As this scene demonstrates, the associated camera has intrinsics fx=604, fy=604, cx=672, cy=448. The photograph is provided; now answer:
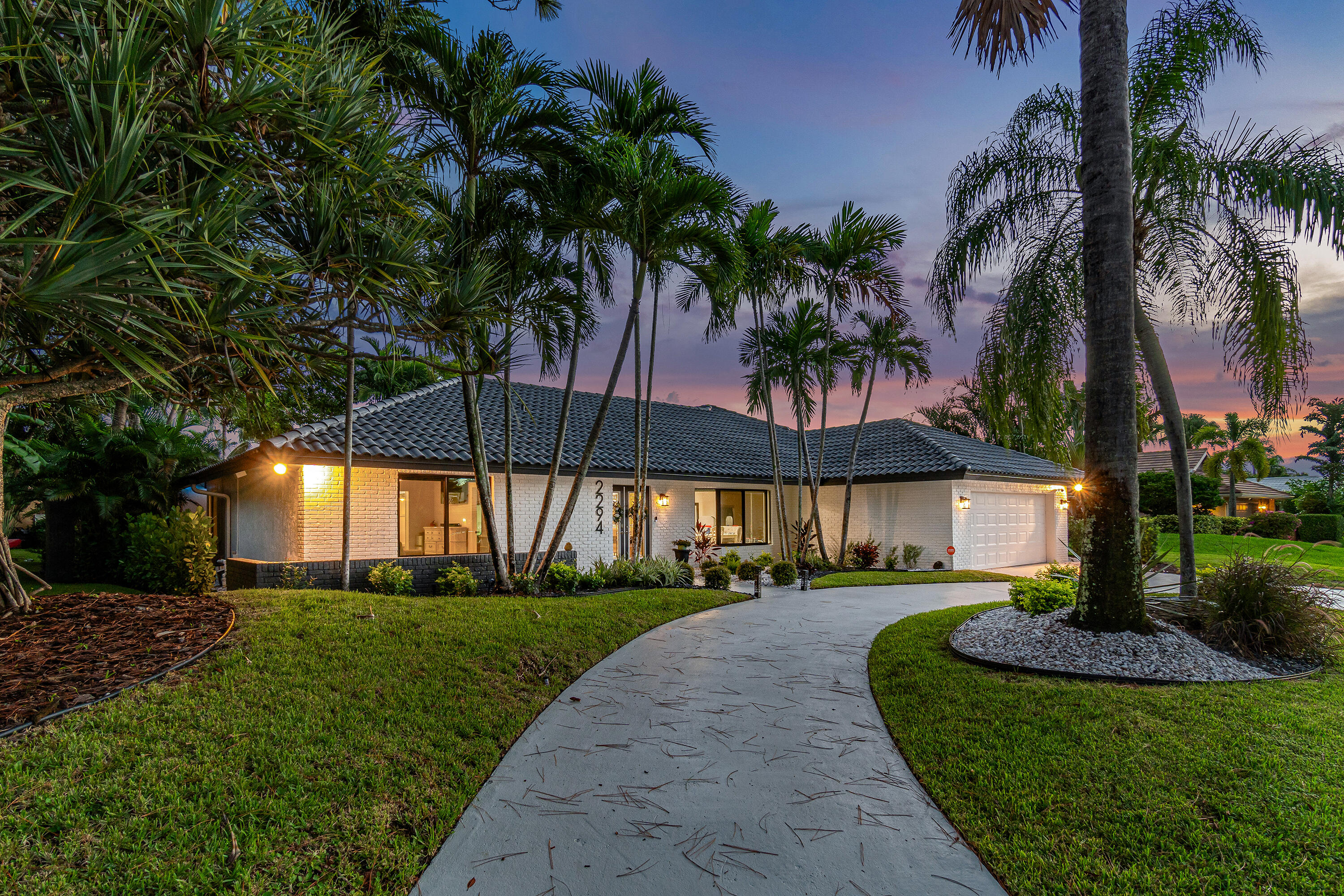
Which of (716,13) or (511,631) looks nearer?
(511,631)

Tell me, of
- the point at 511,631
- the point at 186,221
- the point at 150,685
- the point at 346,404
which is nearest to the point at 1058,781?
the point at 511,631

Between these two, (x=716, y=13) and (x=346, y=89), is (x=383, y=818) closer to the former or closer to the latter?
(x=346, y=89)

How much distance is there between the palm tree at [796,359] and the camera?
1458 centimetres

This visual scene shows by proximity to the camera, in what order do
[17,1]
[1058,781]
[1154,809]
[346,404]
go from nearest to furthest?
[17,1], [1154,809], [1058,781], [346,404]

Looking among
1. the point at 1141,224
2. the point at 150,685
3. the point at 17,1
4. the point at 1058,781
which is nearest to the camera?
the point at 17,1

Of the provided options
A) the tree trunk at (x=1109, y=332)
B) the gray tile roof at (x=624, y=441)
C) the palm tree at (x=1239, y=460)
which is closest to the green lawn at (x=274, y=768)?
the gray tile roof at (x=624, y=441)

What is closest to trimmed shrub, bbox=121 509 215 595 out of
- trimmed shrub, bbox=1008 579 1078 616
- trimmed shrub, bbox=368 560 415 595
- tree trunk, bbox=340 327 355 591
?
tree trunk, bbox=340 327 355 591

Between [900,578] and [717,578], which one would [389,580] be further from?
[900,578]

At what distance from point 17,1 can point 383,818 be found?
441cm

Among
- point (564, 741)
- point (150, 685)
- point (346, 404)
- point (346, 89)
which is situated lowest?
point (564, 741)

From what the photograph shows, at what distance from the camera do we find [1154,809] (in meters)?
3.12

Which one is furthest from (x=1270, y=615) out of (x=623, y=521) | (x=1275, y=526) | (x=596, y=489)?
(x=1275, y=526)

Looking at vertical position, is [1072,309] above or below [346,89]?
below

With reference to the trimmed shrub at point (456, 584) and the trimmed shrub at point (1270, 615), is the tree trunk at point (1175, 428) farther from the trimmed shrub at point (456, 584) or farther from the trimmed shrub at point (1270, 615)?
the trimmed shrub at point (456, 584)
